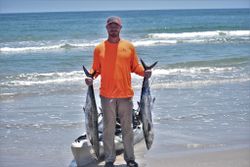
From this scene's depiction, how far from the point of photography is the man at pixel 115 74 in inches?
237

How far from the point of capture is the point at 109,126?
6367mm

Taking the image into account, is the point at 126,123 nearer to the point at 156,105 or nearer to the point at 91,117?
the point at 91,117

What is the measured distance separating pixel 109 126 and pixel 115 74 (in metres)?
0.73

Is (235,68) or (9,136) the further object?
(235,68)

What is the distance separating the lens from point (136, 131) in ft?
25.7

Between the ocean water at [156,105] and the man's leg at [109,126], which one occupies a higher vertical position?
the man's leg at [109,126]

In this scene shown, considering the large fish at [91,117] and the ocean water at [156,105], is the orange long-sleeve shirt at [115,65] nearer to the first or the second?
the large fish at [91,117]

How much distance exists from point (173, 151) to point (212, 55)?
15.3 m

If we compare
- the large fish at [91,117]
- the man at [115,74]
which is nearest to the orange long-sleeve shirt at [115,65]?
the man at [115,74]

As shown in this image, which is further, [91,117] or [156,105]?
[156,105]

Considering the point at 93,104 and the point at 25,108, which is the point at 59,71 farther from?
the point at 93,104

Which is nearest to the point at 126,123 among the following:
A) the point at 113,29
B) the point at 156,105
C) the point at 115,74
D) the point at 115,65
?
the point at 115,74

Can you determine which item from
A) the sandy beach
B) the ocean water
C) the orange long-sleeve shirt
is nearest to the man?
the orange long-sleeve shirt

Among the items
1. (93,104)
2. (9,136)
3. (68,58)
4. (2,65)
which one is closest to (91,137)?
(93,104)
